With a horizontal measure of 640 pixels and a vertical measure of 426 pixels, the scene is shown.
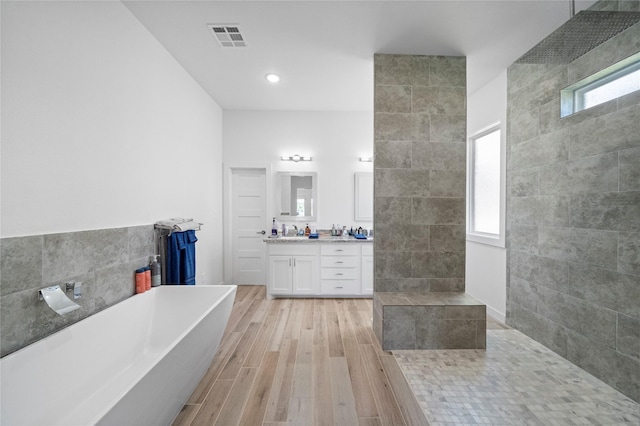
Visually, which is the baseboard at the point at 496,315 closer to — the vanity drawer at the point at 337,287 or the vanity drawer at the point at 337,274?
the vanity drawer at the point at 337,287

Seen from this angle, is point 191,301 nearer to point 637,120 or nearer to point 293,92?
point 293,92

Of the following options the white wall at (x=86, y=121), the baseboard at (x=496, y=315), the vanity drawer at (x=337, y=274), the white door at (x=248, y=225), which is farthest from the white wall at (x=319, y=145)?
the baseboard at (x=496, y=315)

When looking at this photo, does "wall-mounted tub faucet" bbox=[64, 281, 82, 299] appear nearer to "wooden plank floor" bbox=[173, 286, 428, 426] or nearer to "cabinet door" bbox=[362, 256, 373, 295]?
"wooden plank floor" bbox=[173, 286, 428, 426]

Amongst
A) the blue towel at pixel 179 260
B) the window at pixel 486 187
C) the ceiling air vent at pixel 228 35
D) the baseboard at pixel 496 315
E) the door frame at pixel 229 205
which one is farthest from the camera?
the door frame at pixel 229 205

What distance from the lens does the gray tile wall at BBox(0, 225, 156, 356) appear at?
1324mm

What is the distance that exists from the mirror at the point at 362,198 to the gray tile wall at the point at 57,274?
3042mm

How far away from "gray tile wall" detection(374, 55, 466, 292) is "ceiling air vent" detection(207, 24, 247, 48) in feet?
4.42

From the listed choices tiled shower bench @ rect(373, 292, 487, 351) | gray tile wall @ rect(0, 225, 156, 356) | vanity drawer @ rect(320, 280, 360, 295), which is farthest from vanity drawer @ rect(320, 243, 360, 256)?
gray tile wall @ rect(0, 225, 156, 356)

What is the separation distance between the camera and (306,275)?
3852 millimetres

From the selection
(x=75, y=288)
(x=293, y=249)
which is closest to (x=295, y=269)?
(x=293, y=249)

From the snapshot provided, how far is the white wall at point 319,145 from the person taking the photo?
4391mm

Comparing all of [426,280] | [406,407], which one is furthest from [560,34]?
[406,407]

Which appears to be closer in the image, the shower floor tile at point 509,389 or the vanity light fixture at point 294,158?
the shower floor tile at point 509,389

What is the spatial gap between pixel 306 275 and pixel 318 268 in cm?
20
